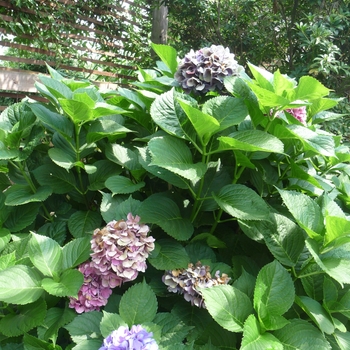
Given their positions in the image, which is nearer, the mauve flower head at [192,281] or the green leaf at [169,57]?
the mauve flower head at [192,281]

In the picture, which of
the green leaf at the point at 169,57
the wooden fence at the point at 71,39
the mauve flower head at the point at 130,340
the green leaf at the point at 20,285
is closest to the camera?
the mauve flower head at the point at 130,340

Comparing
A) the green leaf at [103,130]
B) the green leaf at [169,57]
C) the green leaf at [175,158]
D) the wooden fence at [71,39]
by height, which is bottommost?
the wooden fence at [71,39]

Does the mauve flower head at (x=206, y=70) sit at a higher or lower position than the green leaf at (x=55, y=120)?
higher

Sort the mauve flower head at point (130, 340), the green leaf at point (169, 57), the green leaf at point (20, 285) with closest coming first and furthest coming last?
the mauve flower head at point (130, 340) < the green leaf at point (20, 285) < the green leaf at point (169, 57)

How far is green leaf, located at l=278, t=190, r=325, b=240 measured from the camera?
80 cm

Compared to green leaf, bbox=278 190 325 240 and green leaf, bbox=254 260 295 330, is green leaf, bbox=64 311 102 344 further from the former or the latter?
green leaf, bbox=278 190 325 240

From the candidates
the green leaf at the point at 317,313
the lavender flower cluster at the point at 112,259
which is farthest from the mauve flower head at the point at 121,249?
the green leaf at the point at 317,313

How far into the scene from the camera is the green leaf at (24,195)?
933 mm

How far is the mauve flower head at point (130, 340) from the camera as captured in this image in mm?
635

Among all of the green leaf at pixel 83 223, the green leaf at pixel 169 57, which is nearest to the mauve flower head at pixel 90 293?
the green leaf at pixel 83 223

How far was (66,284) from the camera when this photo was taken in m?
0.78

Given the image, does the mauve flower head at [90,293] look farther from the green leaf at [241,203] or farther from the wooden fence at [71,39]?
the wooden fence at [71,39]

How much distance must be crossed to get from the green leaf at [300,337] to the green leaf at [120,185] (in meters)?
0.44

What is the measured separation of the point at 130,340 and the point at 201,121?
45cm
